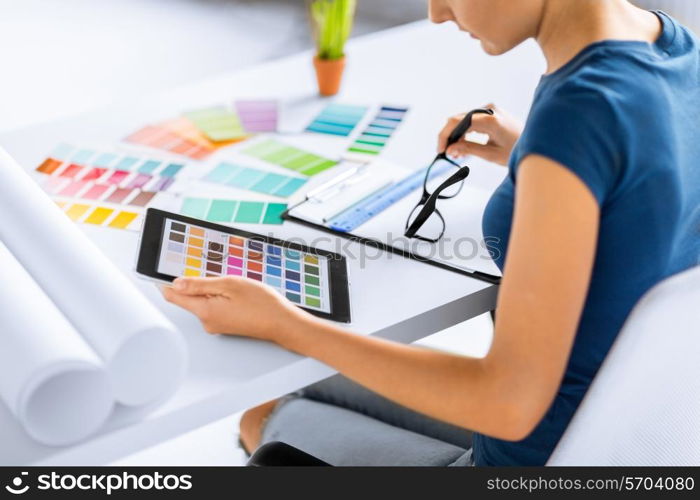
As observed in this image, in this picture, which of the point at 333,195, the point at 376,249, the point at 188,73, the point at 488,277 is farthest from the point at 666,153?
the point at 188,73

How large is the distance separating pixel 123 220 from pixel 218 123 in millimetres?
338

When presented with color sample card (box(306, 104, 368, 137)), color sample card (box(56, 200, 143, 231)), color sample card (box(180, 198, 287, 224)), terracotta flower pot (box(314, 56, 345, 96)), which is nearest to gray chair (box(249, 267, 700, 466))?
color sample card (box(180, 198, 287, 224))

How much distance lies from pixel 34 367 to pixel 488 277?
0.58 m

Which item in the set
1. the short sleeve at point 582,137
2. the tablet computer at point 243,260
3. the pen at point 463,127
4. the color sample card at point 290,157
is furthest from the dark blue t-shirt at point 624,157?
the color sample card at point 290,157

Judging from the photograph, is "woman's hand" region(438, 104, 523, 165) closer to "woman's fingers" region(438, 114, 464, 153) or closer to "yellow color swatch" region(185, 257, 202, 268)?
"woman's fingers" region(438, 114, 464, 153)

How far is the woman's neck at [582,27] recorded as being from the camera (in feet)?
3.15

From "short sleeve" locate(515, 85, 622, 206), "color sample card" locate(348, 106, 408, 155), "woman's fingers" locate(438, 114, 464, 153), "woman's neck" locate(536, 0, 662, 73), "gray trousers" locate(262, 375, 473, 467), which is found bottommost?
"gray trousers" locate(262, 375, 473, 467)

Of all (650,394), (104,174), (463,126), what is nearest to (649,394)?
(650,394)

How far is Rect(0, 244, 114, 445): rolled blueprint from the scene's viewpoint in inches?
32.7

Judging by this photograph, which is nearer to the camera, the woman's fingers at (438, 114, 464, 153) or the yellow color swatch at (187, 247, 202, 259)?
the yellow color swatch at (187, 247, 202, 259)

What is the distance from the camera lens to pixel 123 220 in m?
1.27

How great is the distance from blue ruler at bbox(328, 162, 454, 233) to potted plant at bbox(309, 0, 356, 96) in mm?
342

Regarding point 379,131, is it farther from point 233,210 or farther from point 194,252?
A: point 194,252

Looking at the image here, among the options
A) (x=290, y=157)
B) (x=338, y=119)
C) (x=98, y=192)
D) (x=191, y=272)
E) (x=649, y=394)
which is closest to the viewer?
(x=649, y=394)
